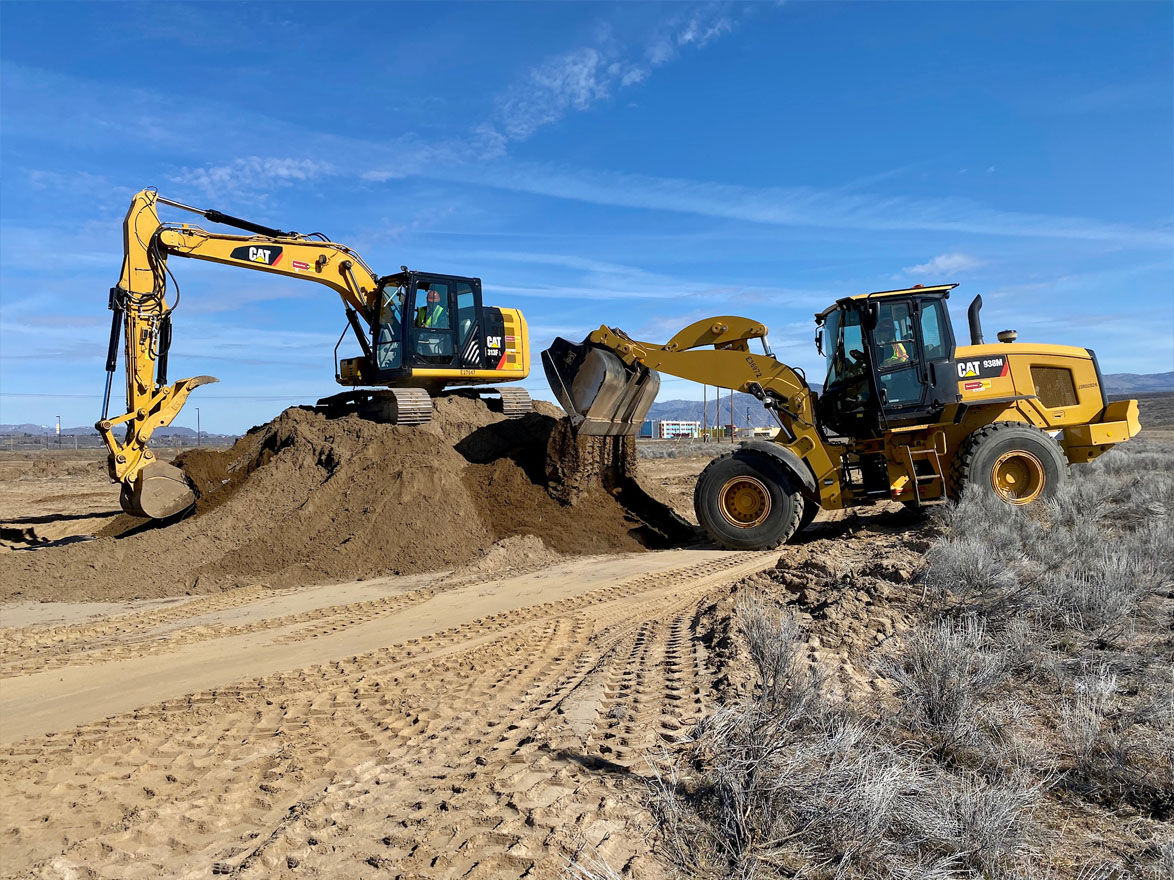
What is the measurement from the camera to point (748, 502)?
36.6 ft

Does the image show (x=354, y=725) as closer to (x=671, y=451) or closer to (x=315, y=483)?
(x=315, y=483)

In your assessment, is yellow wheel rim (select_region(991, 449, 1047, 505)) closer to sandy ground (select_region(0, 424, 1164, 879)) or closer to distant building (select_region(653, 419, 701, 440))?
sandy ground (select_region(0, 424, 1164, 879))

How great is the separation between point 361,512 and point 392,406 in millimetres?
2371

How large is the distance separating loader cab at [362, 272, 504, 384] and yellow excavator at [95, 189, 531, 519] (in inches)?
0.7

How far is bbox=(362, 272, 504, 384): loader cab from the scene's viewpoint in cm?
1432

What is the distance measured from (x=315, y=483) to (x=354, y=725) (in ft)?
26.6

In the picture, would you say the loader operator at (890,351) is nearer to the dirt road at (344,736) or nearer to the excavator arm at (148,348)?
the dirt road at (344,736)

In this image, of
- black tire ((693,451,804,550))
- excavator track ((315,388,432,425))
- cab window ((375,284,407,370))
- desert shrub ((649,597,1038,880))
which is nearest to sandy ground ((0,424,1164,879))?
desert shrub ((649,597,1038,880))

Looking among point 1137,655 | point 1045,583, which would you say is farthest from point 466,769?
point 1045,583

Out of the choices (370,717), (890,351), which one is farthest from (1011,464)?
(370,717)

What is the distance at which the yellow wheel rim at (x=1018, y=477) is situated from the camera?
34.9 ft

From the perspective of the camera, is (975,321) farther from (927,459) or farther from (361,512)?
(361,512)

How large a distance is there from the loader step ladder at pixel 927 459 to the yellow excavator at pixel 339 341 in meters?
7.13

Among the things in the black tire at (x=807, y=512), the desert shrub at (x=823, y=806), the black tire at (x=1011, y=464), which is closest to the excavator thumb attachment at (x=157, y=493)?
the black tire at (x=807, y=512)
